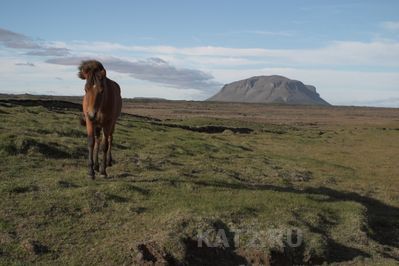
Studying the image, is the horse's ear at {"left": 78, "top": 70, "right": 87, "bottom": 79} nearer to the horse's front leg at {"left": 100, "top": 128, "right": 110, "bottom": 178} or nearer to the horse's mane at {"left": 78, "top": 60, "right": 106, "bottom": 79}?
the horse's mane at {"left": 78, "top": 60, "right": 106, "bottom": 79}

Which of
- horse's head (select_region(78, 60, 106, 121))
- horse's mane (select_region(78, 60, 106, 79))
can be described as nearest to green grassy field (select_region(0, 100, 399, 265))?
horse's head (select_region(78, 60, 106, 121))

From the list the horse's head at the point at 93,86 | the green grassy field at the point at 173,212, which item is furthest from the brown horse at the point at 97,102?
the green grassy field at the point at 173,212

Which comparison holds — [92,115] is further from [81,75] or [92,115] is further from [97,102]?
[81,75]

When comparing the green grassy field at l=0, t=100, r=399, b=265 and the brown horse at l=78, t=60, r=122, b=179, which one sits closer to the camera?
the green grassy field at l=0, t=100, r=399, b=265

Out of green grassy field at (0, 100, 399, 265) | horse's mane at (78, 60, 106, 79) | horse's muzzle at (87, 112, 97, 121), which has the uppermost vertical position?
horse's mane at (78, 60, 106, 79)

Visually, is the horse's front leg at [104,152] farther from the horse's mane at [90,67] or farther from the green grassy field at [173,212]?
the horse's mane at [90,67]

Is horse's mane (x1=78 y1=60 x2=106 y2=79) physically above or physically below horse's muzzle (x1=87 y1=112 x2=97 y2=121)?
above

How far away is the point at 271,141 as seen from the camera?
3862 centimetres

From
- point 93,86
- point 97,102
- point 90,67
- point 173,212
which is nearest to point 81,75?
point 90,67

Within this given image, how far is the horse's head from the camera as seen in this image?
12.9m

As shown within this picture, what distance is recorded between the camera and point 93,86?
12.9 meters

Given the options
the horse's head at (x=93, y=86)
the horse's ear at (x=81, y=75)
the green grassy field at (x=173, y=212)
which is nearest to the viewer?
the green grassy field at (x=173, y=212)

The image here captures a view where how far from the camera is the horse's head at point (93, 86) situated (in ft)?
42.3

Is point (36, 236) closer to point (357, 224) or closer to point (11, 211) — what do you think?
point (11, 211)
